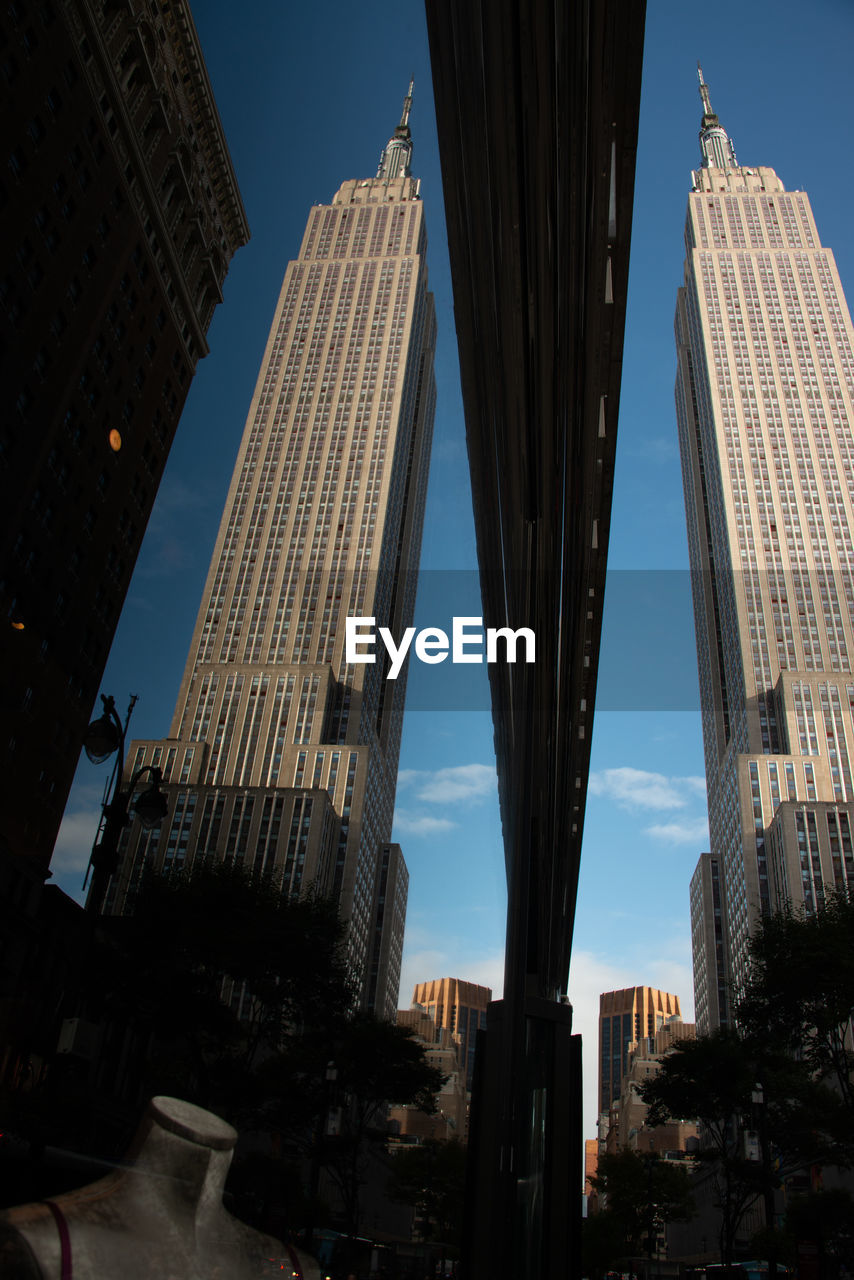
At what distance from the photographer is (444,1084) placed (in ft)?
31.4

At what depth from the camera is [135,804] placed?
20.6 feet

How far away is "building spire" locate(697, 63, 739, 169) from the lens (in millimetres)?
128750

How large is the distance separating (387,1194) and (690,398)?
391 feet

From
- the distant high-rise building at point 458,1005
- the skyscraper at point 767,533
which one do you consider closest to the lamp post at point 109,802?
the distant high-rise building at point 458,1005

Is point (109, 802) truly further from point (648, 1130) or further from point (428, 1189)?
point (648, 1130)

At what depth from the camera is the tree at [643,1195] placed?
1843 inches

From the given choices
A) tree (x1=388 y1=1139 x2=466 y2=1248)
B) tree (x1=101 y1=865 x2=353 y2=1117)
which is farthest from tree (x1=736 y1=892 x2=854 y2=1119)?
tree (x1=101 y1=865 x2=353 y2=1117)

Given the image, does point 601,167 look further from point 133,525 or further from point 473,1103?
point 473,1103

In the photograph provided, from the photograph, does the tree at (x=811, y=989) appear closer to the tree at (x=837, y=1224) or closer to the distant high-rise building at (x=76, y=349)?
the tree at (x=837, y=1224)

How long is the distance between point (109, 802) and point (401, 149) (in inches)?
165

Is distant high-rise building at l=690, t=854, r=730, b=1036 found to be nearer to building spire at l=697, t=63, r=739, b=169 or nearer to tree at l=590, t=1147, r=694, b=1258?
tree at l=590, t=1147, r=694, b=1258

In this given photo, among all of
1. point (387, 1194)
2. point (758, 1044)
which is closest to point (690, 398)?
point (758, 1044)

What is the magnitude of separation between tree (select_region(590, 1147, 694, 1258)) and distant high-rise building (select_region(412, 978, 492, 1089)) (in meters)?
47.6

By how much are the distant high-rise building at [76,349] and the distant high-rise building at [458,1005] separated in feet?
7.46
